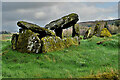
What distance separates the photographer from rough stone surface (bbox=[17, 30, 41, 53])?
50.0ft

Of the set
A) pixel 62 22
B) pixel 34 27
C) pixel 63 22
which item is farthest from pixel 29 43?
pixel 63 22

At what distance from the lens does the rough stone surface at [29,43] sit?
50.0ft

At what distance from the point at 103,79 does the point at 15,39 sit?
12.0 m

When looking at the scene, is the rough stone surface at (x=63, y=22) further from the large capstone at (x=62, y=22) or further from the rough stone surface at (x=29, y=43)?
the rough stone surface at (x=29, y=43)

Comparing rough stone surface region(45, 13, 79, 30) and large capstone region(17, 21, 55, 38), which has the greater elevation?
rough stone surface region(45, 13, 79, 30)

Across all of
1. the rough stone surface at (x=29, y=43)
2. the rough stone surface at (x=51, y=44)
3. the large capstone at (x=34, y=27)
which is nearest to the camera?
the rough stone surface at (x=29, y=43)

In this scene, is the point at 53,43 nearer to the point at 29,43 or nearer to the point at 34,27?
the point at 29,43

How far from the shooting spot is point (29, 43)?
50.3 feet

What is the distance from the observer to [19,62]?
13.3 m

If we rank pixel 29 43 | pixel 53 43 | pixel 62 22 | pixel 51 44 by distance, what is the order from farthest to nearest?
pixel 62 22 < pixel 53 43 < pixel 51 44 < pixel 29 43

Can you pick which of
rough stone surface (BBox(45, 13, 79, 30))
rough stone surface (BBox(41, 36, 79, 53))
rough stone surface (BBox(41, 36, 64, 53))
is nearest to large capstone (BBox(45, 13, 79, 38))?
rough stone surface (BBox(45, 13, 79, 30))

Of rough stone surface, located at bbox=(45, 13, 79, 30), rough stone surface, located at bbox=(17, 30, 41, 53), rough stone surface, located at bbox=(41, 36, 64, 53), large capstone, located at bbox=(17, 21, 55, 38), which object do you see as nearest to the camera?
rough stone surface, located at bbox=(17, 30, 41, 53)

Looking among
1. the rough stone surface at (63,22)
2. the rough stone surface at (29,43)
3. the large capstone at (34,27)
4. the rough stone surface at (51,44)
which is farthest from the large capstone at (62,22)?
the rough stone surface at (29,43)

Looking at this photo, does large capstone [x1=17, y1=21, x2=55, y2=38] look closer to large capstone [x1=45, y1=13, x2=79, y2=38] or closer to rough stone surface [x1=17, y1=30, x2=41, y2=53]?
rough stone surface [x1=17, y1=30, x2=41, y2=53]
